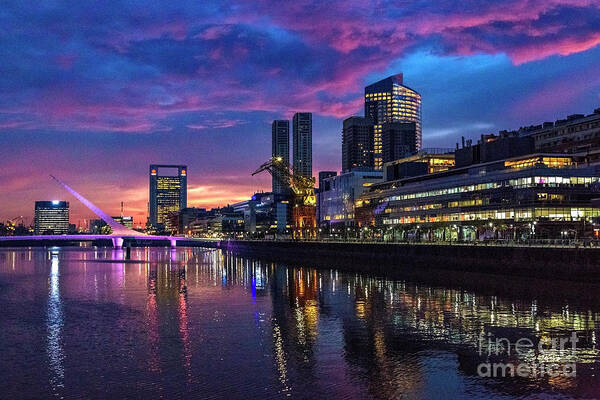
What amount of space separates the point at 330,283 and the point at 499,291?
72.1 feet

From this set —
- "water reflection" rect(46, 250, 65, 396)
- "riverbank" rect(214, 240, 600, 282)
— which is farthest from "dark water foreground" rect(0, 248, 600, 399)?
"riverbank" rect(214, 240, 600, 282)

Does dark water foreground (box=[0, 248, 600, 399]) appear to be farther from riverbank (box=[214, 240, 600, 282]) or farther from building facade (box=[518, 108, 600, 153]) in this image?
building facade (box=[518, 108, 600, 153])

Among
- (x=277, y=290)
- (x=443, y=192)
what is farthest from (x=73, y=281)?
(x=443, y=192)

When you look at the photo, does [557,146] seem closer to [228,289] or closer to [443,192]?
[443,192]

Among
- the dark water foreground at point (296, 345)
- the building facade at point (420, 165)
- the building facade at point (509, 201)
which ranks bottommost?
the dark water foreground at point (296, 345)

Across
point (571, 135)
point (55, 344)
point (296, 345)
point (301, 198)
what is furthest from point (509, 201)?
point (55, 344)

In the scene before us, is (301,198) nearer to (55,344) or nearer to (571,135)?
(571,135)

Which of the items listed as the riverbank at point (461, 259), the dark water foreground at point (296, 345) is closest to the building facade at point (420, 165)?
the riverbank at point (461, 259)

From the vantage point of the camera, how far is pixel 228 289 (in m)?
64.4

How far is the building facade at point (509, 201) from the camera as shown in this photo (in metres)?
104

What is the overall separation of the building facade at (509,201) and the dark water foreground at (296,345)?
5089cm

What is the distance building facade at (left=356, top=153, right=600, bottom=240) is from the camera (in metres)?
104

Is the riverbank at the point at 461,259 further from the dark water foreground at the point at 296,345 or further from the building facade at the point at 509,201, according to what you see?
the building facade at the point at 509,201

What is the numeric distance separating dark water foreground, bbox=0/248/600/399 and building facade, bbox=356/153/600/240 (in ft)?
167
